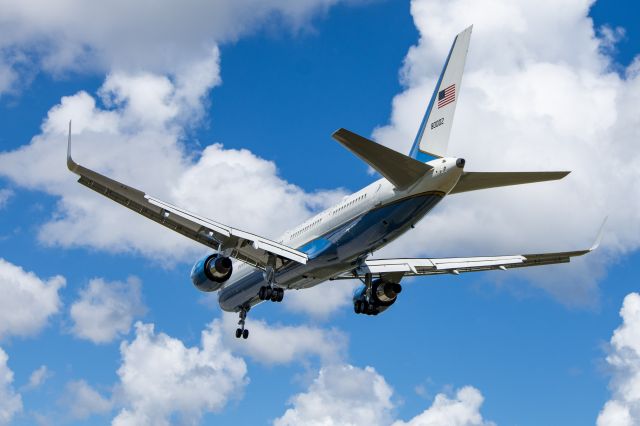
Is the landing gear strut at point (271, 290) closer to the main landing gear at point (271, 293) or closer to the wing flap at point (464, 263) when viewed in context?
the main landing gear at point (271, 293)

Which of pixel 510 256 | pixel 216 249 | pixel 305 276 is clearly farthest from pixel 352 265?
pixel 510 256

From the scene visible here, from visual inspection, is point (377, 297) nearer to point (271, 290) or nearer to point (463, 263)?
point (463, 263)

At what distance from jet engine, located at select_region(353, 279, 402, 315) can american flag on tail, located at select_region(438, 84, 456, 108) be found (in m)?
10.1

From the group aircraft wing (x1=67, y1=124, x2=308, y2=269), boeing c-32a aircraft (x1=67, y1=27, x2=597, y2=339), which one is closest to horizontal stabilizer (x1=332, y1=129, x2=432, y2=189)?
boeing c-32a aircraft (x1=67, y1=27, x2=597, y2=339)

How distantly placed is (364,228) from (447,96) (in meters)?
6.56

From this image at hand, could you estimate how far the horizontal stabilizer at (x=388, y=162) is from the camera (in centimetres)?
3071

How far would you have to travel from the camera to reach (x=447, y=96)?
37125 mm

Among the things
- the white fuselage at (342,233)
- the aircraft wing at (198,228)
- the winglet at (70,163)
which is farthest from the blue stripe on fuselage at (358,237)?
the winglet at (70,163)

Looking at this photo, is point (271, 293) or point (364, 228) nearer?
point (364, 228)

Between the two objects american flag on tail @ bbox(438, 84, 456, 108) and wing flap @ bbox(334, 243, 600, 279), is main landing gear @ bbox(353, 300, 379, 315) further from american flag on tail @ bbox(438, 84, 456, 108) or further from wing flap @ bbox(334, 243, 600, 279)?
american flag on tail @ bbox(438, 84, 456, 108)

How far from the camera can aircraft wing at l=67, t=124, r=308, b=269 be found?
3584 cm

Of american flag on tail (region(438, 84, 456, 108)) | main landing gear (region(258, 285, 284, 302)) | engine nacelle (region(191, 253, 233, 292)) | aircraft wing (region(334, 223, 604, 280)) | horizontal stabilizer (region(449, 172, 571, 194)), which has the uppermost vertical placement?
american flag on tail (region(438, 84, 456, 108))

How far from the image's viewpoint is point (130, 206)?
125 ft

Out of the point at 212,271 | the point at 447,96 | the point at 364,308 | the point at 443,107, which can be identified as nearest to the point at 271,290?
the point at 212,271
